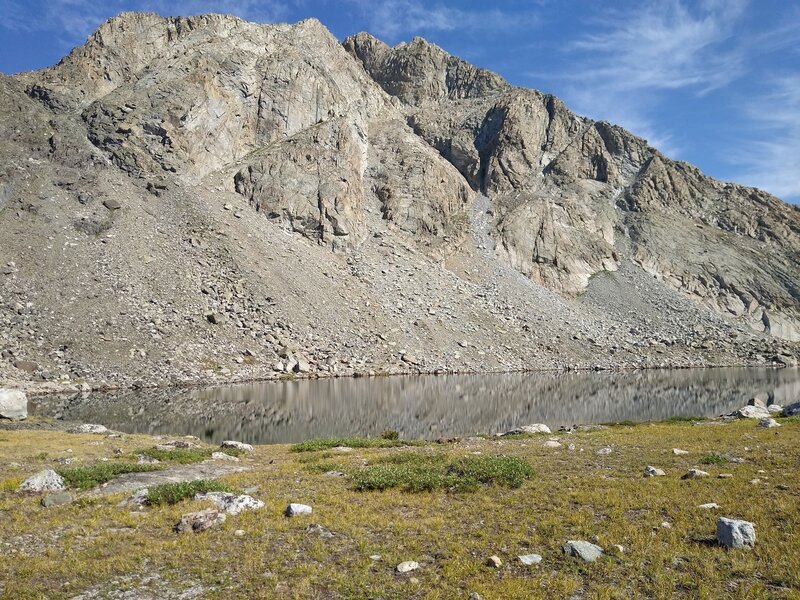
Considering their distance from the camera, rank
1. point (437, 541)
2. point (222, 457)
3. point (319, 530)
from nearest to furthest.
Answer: point (437, 541), point (319, 530), point (222, 457)

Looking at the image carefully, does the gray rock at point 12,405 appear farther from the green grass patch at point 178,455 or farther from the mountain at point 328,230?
the mountain at point 328,230

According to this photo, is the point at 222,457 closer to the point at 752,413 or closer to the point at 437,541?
the point at 437,541

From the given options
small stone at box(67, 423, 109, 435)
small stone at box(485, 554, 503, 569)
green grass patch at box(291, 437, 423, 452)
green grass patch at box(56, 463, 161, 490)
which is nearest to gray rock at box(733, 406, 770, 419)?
green grass patch at box(291, 437, 423, 452)

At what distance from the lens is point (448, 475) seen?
1576cm

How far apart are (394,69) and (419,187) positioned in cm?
7618

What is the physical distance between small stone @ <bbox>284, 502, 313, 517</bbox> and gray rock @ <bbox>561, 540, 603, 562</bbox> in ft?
19.4

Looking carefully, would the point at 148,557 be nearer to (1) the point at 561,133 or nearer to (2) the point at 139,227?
(2) the point at 139,227

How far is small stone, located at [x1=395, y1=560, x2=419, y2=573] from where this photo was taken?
9.04 m

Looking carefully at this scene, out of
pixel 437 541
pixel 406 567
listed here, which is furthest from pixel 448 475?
pixel 406 567

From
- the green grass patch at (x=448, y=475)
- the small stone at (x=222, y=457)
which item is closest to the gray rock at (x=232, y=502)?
the green grass patch at (x=448, y=475)

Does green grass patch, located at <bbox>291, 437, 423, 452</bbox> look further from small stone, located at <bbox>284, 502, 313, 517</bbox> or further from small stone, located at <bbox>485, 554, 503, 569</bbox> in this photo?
small stone, located at <bbox>485, 554, 503, 569</bbox>

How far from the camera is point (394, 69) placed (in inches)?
7288

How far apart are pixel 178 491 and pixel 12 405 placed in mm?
28290

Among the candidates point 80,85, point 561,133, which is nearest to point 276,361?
point 80,85
